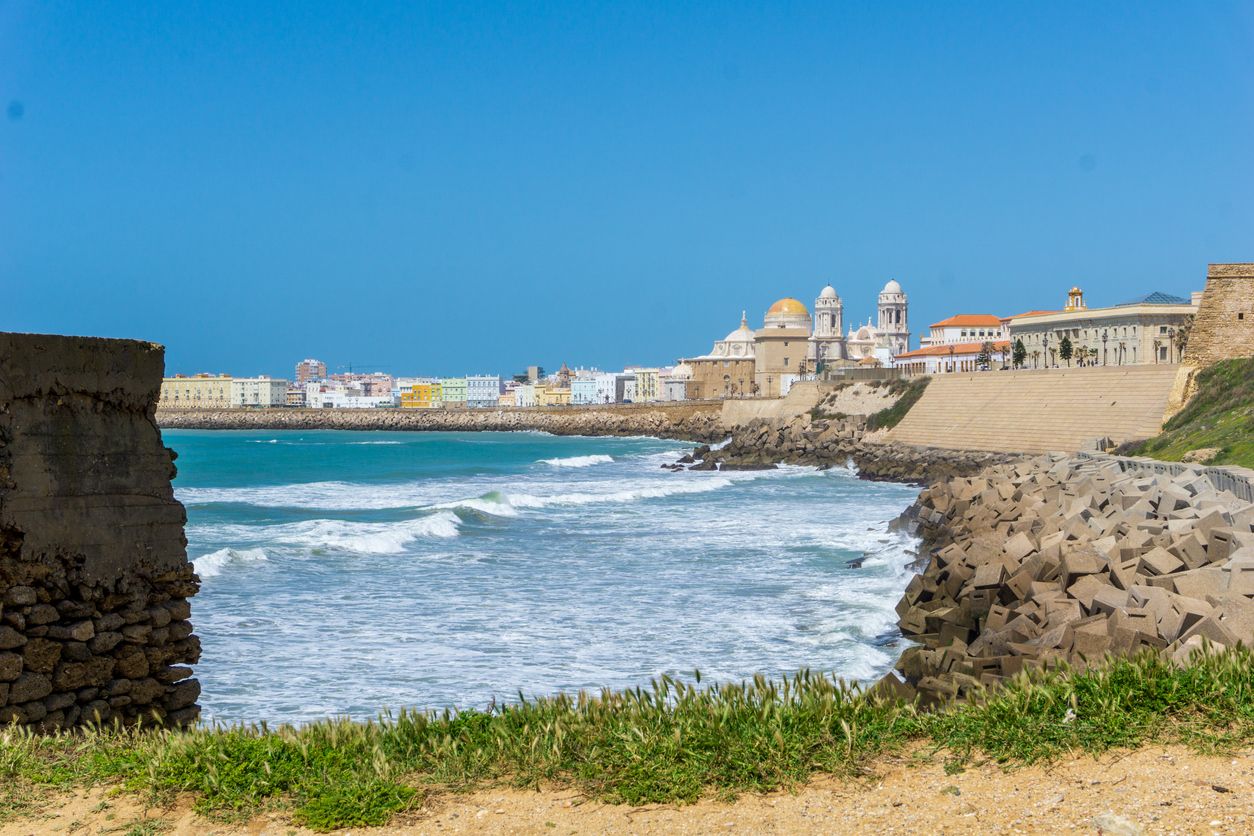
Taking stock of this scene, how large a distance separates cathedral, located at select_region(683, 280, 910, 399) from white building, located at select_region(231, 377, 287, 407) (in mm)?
82115

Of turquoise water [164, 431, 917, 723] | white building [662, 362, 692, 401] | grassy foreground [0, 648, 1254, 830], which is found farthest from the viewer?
white building [662, 362, 692, 401]

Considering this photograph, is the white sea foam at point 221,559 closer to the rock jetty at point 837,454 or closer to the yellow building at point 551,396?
the rock jetty at point 837,454

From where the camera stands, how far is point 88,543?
19.9 ft

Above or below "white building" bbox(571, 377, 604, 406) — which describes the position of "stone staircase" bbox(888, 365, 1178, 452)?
below

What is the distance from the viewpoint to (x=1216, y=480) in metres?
15.9

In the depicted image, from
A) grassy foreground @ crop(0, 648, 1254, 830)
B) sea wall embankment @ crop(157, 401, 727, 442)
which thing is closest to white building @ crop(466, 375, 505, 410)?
sea wall embankment @ crop(157, 401, 727, 442)

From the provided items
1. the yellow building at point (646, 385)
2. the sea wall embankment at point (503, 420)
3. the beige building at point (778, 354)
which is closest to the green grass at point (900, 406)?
Answer: the sea wall embankment at point (503, 420)

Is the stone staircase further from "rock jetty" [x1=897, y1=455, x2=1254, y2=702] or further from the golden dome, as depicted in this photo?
the golden dome

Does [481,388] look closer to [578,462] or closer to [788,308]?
[788,308]

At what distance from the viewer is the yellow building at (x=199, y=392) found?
540 feet

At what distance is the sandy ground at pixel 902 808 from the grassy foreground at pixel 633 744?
0.32 feet

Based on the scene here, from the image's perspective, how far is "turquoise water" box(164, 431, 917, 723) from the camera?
11.0 meters

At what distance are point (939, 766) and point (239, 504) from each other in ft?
101

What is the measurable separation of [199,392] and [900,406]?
13559 cm
